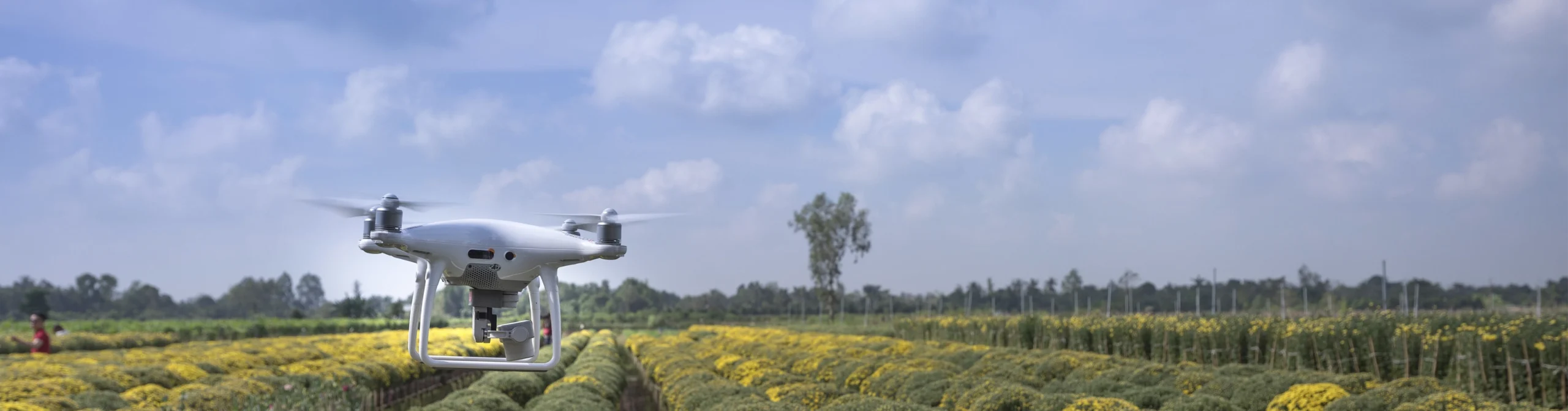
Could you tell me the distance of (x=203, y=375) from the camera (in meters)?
17.1

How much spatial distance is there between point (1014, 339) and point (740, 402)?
2159 centimetres

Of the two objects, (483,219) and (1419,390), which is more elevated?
(483,219)

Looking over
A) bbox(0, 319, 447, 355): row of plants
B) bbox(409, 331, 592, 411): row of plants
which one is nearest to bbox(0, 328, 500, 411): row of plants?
bbox(409, 331, 592, 411): row of plants

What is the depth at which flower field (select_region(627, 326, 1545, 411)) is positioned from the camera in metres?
9.34

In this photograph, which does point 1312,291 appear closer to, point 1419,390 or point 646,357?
point 646,357

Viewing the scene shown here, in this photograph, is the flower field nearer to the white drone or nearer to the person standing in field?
the person standing in field

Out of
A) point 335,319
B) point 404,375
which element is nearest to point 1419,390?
point 404,375

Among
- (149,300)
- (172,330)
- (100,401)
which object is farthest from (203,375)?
(149,300)

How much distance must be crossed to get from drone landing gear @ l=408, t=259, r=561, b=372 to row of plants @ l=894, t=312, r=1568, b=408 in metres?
12.4

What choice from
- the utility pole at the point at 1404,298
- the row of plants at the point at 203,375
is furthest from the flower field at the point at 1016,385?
the utility pole at the point at 1404,298

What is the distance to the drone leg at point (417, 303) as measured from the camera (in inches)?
138

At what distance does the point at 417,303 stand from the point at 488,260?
303 millimetres

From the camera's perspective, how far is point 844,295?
212 feet

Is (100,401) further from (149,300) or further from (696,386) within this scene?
(149,300)
